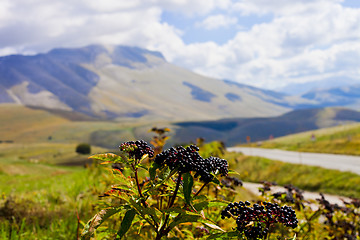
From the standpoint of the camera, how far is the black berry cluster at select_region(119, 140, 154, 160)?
8.00ft

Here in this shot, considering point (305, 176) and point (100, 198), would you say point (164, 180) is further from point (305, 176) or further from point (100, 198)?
point (305, 176)

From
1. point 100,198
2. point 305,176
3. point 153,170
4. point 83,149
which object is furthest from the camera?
point 83,149

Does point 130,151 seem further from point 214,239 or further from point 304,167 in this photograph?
point 304,167

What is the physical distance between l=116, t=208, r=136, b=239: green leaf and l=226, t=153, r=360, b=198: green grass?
54.1 ft

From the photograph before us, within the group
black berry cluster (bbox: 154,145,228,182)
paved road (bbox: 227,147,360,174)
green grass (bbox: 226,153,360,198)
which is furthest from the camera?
paved road (bbox: 227,147,360,174)

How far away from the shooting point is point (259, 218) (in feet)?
7.88

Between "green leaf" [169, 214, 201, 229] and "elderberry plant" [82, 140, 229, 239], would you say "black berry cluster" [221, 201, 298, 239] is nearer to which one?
"elderberry plant" [82, 140, 229, 239]

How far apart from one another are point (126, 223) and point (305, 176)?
26.6 meters

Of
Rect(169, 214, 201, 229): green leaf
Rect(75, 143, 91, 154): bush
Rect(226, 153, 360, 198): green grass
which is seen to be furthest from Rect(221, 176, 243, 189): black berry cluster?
Rect(75, 143, 91, 154): bush

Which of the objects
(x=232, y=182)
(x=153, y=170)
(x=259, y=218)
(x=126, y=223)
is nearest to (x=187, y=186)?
(x=153, y=170)

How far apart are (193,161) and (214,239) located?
26.0 inches

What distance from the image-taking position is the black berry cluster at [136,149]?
2438 mm

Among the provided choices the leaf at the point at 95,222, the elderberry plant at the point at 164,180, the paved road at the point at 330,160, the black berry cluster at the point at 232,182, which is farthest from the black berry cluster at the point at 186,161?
the paved road at the point at 330,160

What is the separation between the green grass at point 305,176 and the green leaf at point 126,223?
16479 mm
